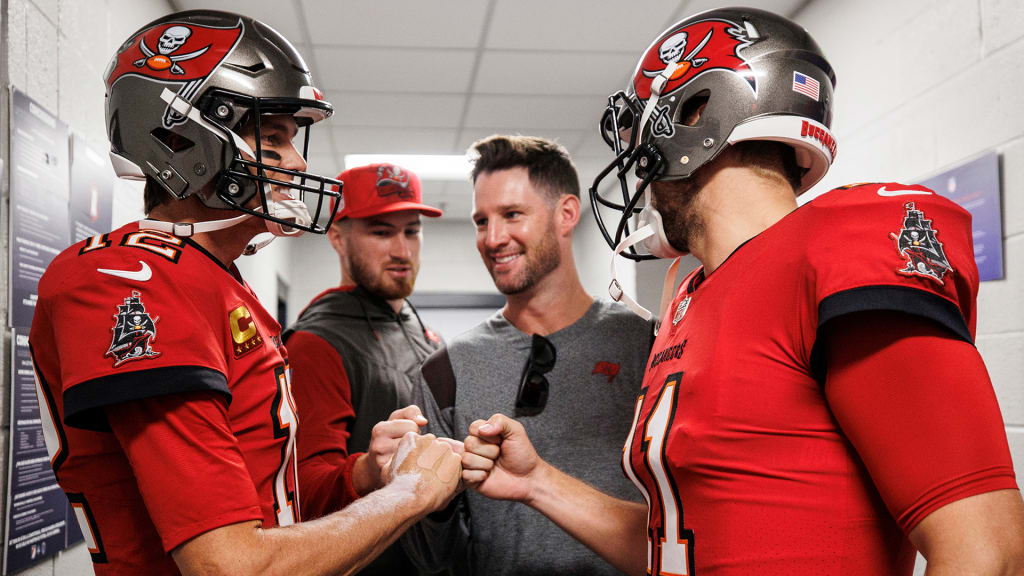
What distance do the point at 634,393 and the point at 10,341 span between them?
1643mm

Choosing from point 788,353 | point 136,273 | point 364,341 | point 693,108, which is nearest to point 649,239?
point 693,108

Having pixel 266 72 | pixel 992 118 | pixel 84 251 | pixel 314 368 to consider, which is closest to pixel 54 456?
pixel 84 251

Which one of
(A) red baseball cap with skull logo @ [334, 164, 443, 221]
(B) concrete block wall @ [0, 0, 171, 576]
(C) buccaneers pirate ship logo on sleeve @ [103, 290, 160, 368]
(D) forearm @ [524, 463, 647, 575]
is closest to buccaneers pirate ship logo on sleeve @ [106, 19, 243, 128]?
(C) buccaneers pirate ship logo on sleeve @ [103, 290, 160, 368]

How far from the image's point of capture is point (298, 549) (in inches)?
46.6

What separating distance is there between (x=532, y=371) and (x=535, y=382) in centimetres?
3

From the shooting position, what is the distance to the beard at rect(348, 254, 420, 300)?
300 cm

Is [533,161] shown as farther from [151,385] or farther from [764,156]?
[151,385]

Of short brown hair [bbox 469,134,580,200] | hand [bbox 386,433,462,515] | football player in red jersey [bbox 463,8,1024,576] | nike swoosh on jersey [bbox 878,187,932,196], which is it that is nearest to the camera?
football player in red jersey [bbox 463,8,1024,576]

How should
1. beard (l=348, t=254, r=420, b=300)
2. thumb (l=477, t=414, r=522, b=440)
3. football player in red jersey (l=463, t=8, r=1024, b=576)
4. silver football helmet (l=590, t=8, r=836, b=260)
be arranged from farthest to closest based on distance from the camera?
beard (l=348, t=254, r=420, b=300), thumb (l=477, t=414, r=522, b=440), silver football helmet (l=590, t=8, r=836, b=260), football player in red jersey (l=463, t=8, r=1024, b=576)

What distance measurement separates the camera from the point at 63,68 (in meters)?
2.37

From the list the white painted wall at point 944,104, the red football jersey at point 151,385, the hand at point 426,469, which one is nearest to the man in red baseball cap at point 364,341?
the hand at point 426,469

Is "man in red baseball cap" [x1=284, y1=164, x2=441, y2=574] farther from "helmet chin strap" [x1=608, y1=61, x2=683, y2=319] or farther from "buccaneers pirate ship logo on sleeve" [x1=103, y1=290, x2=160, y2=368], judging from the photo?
"buccaneers pirate ship logo on sleeve" [x1=103, y1=290, x2=160, y2=368]

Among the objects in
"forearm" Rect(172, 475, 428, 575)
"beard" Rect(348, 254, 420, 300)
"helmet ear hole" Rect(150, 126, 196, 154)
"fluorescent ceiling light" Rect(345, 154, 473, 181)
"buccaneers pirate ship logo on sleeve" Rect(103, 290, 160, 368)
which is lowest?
"forearm" Rect(172, 475, 428, 575)

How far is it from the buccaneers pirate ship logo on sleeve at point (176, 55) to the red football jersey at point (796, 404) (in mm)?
1024
